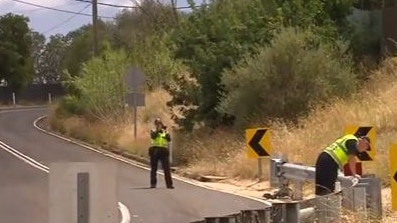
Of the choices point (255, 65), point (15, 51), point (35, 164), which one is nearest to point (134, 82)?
point (35, 164)

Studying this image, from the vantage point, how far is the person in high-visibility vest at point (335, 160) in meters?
13.6

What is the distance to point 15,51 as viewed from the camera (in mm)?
91750

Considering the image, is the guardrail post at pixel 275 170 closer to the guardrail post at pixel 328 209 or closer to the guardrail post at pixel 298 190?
the guardrail post at pixel 298 190

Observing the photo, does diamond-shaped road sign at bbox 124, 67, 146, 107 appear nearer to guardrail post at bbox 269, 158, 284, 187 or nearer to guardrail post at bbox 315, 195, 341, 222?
guardrail post at bbox 269, 158, 284, 187

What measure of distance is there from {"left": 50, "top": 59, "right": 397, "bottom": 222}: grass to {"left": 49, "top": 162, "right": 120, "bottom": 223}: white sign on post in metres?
12.9

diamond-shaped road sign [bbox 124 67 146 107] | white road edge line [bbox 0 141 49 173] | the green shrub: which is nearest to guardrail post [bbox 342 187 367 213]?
white road edge line [bbox 0 141 49 173]

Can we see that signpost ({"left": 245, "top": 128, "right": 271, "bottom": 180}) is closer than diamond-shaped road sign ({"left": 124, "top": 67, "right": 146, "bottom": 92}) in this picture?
Yes

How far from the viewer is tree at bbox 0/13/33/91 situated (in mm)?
90562

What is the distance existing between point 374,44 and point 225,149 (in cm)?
1015

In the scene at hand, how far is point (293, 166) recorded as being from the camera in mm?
18797

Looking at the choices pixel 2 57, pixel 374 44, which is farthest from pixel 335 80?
pixel 2 57

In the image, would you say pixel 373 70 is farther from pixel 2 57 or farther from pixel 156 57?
pixel 2 57

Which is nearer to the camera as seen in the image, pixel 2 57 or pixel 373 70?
pixel 373 70

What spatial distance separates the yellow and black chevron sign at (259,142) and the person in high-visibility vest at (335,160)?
28.1 ft
